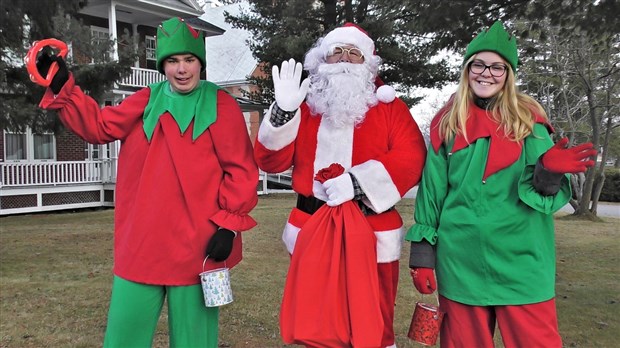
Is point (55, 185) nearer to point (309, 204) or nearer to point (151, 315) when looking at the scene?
point (151, 315)

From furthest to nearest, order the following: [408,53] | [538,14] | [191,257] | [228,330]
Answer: [408,53]
[538,14]
[228,330]
[191,257]

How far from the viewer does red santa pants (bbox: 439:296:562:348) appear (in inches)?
90.4

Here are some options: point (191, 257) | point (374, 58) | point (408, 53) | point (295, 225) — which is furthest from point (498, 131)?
point (408, 53)

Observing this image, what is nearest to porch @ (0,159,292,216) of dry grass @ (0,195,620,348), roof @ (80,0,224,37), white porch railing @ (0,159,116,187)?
white porch railing @ (0,159,116,187)

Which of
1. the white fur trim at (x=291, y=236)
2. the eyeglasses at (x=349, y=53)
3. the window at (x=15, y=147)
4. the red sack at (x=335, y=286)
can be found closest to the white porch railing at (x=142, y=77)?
the window at (x=15, y=147)

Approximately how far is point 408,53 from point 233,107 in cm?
1065

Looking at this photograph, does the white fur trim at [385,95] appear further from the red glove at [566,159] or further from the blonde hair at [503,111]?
the red glove at [566,159]

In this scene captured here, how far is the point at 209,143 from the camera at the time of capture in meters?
Result: 2.60

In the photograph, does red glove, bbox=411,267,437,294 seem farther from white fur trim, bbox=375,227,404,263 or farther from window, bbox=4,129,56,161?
window, bbox=4,129,56,161

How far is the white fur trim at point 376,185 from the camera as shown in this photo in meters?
2.53

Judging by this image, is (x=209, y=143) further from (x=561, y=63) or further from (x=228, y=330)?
(x=561, y=63)

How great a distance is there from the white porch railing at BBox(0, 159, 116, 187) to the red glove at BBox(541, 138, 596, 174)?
40.6ft

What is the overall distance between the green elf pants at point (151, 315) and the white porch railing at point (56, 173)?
11002mm

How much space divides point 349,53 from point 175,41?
2.83 feet
